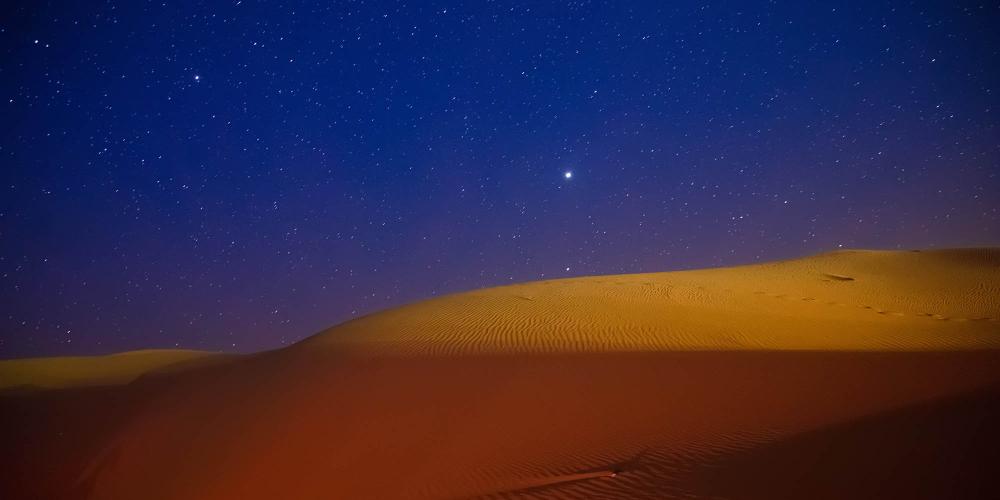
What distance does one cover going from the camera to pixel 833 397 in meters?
6.38

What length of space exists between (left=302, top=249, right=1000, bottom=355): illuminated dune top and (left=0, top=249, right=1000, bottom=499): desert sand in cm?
12

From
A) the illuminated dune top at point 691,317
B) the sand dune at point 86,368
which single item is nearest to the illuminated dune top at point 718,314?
the illuminated dune top at point 691,317

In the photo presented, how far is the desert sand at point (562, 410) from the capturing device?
14.0 ft

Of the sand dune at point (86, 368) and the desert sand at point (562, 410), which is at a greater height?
the sand dune at point (86, 368)

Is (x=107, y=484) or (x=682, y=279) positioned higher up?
(x=682, y=279)

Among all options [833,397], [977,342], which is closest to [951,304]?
[977,342]

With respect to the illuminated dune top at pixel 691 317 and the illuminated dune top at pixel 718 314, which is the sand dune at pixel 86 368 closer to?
the illuminated dune top at pixel 691 317

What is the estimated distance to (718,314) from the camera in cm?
1323

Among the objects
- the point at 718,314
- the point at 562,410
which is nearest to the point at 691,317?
the point at 718,314

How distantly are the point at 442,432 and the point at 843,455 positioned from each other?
5060 millimetres

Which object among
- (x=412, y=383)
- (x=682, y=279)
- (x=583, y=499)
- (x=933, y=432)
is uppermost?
(x=682, y=279)

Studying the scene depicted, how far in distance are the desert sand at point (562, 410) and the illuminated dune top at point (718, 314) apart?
0.12 m

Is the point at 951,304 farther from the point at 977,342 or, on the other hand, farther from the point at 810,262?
the point at 810,262

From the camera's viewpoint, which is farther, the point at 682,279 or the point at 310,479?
the point at 682,279
